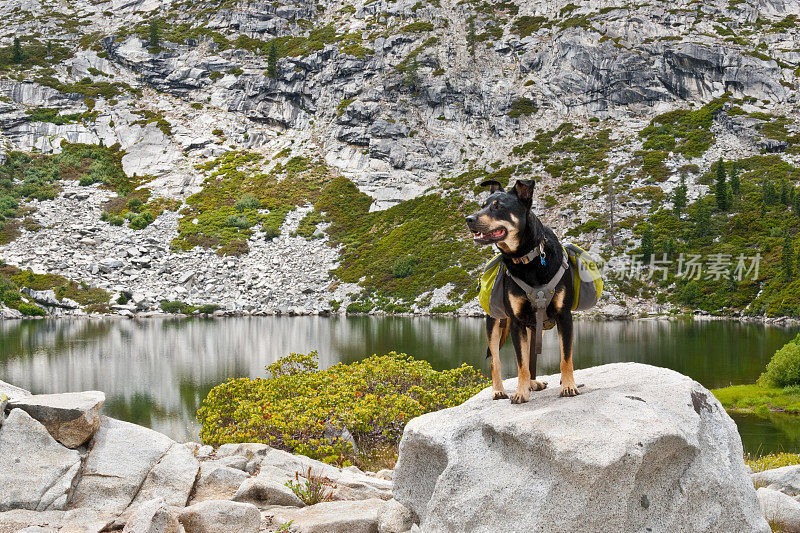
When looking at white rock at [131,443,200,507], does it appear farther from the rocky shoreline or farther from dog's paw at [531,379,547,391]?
dog's paw at [531,379,547,391]

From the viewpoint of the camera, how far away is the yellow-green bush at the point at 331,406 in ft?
48.0

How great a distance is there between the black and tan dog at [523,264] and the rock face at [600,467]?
552mm

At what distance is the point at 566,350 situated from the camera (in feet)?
19.8

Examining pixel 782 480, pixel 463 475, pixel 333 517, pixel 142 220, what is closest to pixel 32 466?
pixel 333 517

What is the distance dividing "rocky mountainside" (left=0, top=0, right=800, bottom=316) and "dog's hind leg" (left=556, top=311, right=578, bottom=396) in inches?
2617

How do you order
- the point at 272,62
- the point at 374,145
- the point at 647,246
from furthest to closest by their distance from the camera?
the point at 272,62 < the point at 374,145 < the point at 647,246

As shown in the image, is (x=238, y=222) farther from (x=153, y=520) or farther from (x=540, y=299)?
(x=540, y=299)

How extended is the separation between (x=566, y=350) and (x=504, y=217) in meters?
1.68

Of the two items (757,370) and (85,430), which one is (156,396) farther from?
(757,370)

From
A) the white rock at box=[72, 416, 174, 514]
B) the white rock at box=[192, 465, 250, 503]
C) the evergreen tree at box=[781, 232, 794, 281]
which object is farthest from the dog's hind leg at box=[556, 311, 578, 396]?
the evergreen tree at box=[781, 232, 794, 281]

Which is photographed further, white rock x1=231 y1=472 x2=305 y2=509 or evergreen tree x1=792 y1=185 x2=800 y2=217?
evergreen tree x1=792 y1=185 x2=800 y2=217

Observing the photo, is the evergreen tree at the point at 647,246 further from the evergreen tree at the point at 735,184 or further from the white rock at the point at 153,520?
the white rock at the point at 153,520

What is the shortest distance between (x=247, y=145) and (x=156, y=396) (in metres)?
102

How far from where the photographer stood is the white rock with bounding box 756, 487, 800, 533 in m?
6.61
